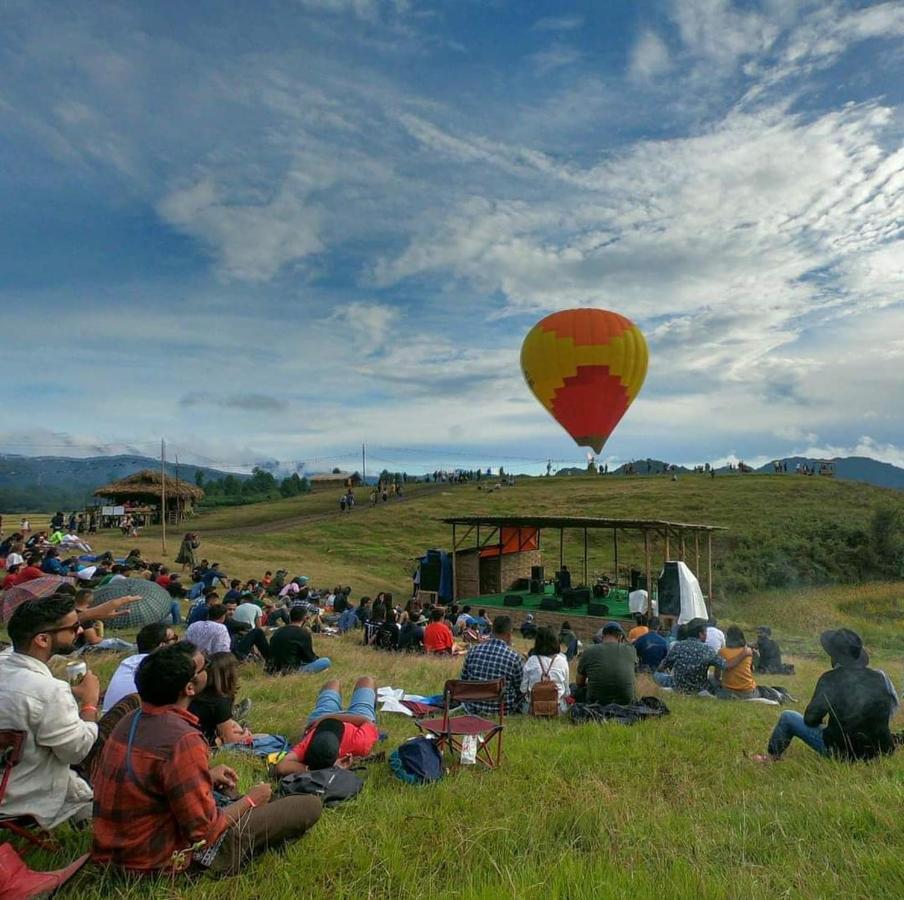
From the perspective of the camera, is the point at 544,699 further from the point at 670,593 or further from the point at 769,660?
the point at 670,593

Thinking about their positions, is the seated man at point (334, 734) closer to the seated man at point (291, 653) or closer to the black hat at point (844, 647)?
the seated man at point (291, 653)

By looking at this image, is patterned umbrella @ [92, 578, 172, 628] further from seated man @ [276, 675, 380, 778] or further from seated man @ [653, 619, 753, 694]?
seated man @ [653, 619, 753, 694]

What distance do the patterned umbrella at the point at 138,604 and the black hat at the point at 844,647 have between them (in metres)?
12.0

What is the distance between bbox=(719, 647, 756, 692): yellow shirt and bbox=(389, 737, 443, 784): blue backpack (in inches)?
230

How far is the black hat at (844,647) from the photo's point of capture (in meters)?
5.37

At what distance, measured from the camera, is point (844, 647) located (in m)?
5.40

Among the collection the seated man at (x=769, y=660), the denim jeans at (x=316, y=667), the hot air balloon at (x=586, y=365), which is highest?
the hot air balloon at (x=586, y=365)

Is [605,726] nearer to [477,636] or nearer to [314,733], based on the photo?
[314,733]

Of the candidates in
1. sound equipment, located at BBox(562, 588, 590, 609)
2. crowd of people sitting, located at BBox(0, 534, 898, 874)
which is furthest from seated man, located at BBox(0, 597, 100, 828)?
sound equipment, located at BBox(562, 588, 590, 609)

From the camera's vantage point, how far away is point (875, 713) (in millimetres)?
5305

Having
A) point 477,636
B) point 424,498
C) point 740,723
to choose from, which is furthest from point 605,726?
point 424,498

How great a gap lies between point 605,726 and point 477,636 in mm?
10851

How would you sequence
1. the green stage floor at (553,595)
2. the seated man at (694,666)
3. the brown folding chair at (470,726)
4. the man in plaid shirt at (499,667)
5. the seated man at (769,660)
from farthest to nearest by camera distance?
the green stage floor at (553,595)
the seated man at (769,660)
the seated man at (694,666)
the man in plaid shirt at (499,667)
the brown folding chair at (470,726)

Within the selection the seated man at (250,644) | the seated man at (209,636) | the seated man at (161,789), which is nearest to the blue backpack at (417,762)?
the seated man at (161,789)
